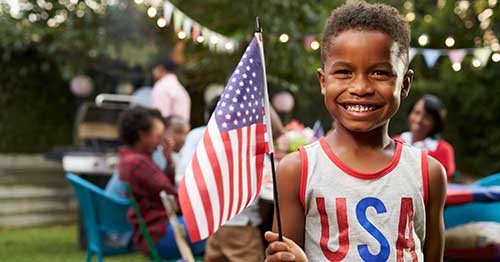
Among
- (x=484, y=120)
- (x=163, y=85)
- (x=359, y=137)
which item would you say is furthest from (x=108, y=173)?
(x=484, y=120)

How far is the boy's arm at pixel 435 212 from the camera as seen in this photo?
1853mm

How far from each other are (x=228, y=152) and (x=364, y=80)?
1.30ft

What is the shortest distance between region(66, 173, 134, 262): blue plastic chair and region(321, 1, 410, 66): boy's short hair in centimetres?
292

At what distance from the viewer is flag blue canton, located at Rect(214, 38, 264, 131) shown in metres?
1.94

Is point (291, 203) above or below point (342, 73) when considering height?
→ below

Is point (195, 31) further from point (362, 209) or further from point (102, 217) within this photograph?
point (362, 209)

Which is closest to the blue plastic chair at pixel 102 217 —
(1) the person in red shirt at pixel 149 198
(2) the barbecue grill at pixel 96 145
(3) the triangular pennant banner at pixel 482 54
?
(1) the person in red shirt at pixel 149 198

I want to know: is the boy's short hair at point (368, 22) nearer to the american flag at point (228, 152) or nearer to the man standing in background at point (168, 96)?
the american flag at point (228, 152)

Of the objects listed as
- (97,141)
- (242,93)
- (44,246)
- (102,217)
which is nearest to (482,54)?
(97,141)

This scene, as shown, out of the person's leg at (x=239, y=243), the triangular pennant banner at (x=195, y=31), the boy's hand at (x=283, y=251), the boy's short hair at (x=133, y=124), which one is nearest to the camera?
the boy's hand at (x=283, y=251)

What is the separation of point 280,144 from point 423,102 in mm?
1663

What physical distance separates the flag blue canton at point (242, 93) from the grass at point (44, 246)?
4938mm

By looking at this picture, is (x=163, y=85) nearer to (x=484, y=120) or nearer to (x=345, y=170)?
(x=345, y=170)

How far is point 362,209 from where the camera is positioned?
5.82 ft
